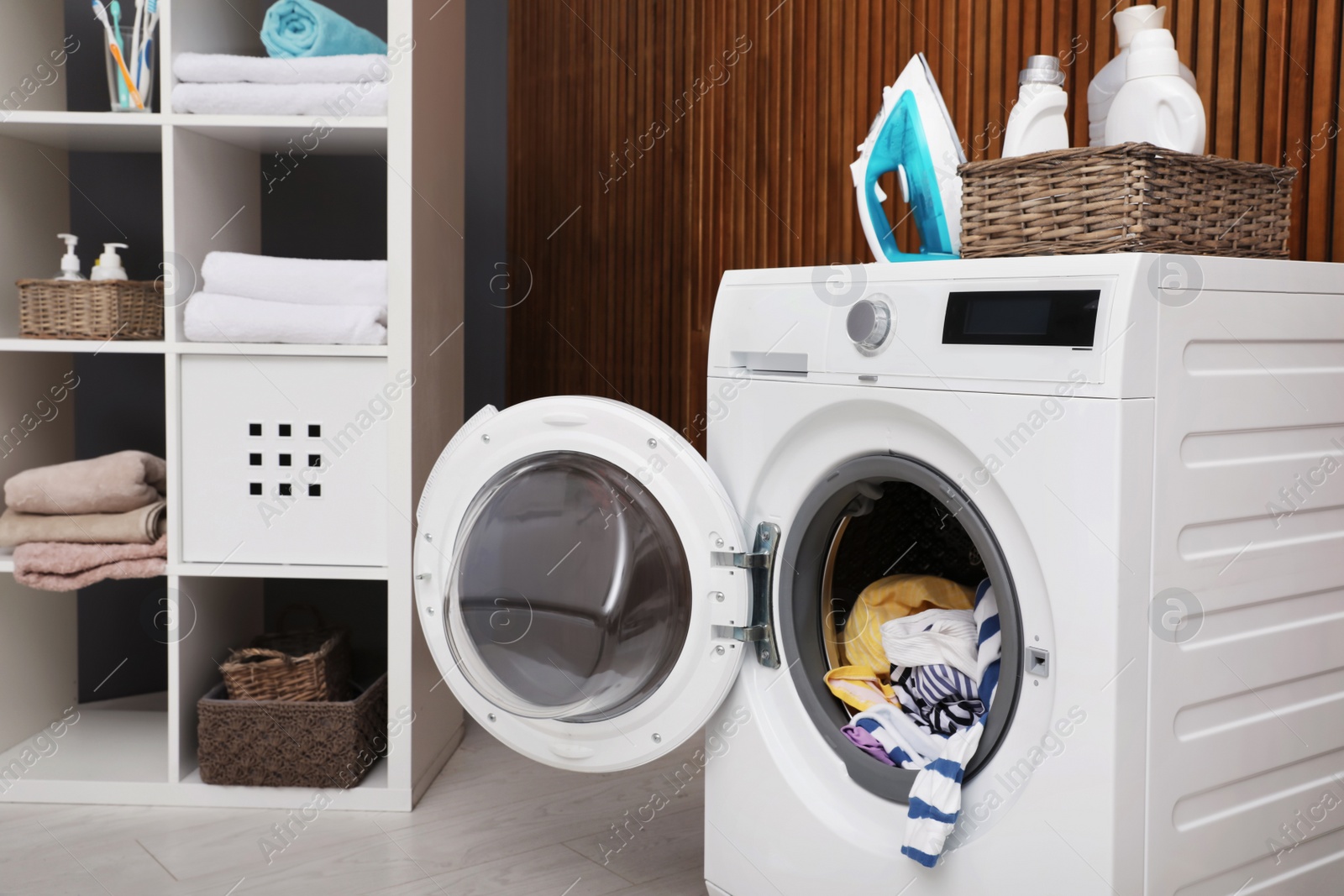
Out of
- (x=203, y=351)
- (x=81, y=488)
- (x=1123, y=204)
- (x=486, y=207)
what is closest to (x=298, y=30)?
(x=203, y=351)

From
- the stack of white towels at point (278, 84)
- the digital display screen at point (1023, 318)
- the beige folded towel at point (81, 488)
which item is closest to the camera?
the digital display screen at point (1023, 318)

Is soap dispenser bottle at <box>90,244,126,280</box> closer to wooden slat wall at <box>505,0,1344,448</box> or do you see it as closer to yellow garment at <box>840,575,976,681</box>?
wooden slat wall at <box>505,0,1344,448</box>

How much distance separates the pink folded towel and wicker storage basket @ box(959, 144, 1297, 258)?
5.19ft

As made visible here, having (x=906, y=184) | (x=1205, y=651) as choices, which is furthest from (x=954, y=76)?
(x=1205, y=651)

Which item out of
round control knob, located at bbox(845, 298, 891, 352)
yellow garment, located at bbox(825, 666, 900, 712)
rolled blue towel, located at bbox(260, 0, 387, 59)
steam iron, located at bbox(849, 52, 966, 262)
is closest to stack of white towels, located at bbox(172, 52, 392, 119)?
rolled blue towel, located at bbox(260, 0, 387, 59)

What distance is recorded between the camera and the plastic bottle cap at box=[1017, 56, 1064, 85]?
1468mm

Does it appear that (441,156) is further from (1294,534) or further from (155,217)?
(1294,534)

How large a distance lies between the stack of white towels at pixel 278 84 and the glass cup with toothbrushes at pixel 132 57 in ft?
0.42

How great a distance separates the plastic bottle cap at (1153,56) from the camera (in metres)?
1.40

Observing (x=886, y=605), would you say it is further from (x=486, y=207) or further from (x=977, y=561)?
(x=486, y=207)

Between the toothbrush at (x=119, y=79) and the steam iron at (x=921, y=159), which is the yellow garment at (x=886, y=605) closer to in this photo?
the steam iron at (x=921, y=159)

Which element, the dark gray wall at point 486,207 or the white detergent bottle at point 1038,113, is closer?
the white detergent bottle at point 1038,113

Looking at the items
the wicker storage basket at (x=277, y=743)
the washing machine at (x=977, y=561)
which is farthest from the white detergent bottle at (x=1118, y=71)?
the wicker storage basket at (x=277, y=743)

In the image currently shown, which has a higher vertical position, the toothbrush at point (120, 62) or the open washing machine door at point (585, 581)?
the toothbrush at point (120, 62)
